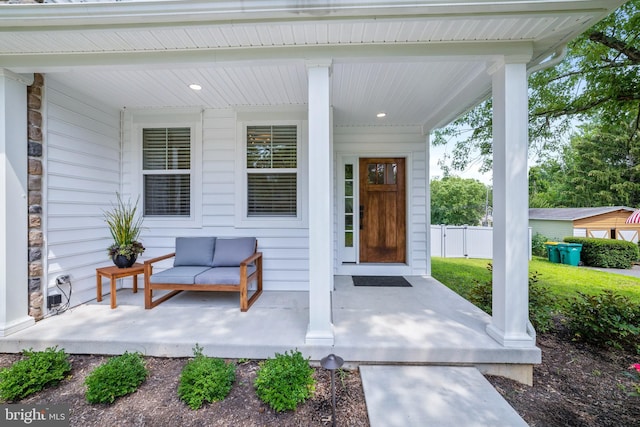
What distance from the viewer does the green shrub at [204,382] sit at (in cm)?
185

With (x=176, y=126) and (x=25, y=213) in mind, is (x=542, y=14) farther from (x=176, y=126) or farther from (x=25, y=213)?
(x=25, y=213)

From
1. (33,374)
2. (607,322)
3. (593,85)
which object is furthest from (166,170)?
(593,85)

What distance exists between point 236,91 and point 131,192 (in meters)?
2.22

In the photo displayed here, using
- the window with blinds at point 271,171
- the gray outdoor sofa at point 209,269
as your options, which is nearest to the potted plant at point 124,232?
the gray outdoor sofa at point 209,269

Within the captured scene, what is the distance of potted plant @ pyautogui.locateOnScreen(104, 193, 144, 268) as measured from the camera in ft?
10.9

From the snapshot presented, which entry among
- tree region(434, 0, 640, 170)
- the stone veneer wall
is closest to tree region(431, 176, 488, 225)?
tree region(434, 0, 640, 170)

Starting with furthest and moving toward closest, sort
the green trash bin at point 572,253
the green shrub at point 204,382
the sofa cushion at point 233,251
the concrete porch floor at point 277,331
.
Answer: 1. the green trash bin at point 572,253
2. the sofa cushion at point 233,251
3. the concrete porch floor at point 277,331
4. the green shrub at point 204,382

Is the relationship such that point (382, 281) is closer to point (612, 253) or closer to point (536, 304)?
point (536, 304)

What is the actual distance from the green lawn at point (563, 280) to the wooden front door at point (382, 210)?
3.73ft

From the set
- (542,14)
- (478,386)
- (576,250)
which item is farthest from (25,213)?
(576,250)

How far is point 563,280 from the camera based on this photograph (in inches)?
217

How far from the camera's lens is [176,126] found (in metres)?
4.00

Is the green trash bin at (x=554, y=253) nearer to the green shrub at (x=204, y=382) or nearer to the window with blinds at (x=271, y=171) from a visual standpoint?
the window with blinds at (x=271, y=171)

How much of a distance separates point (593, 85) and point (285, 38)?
424cm
